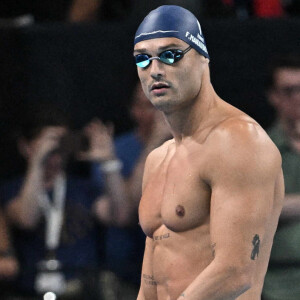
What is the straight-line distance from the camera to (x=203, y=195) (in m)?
3.63

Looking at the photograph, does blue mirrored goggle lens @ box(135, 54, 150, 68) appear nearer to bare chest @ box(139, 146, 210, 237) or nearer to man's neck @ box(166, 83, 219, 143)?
man's neck @ box(166, 83, 219, 143)

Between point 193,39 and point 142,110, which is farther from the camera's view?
point 142,110

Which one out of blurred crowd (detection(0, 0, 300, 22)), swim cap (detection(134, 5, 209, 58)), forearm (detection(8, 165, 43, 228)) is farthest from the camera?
blurred crowd (detection(0, 0, 300, 22))

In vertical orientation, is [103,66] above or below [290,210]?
above

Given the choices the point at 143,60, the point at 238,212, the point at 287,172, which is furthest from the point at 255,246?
the point at 287,172

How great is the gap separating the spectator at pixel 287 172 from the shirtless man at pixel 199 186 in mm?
1952

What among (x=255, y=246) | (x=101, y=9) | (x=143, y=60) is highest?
(x=101, y=9)

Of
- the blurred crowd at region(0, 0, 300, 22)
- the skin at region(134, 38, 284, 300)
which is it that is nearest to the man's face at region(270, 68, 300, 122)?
the blurred crowd at region(0, 0, 300, 22)

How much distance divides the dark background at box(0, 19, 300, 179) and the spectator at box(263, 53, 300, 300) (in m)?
0.43

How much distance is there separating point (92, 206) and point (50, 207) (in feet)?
0.98

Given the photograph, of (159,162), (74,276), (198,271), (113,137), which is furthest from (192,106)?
(113,137)

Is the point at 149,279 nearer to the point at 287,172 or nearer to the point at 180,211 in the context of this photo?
the point at 180,211

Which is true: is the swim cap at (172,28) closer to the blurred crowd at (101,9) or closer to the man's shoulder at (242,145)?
the man's shoulder at (242,145)

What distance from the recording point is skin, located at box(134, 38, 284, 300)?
3.47m
